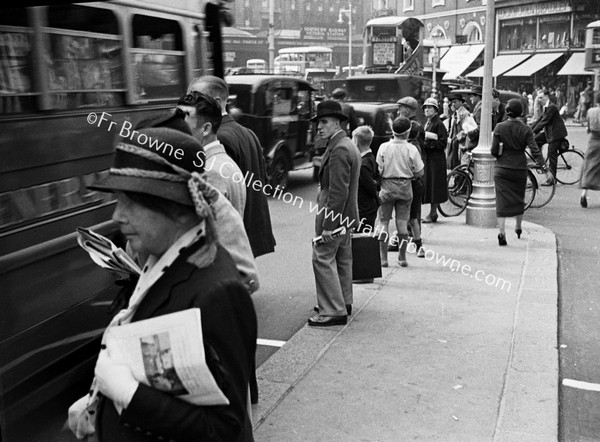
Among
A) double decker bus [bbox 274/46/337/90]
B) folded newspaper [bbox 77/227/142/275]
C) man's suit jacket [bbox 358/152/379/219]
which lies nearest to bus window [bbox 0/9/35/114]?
folded newspaper [bbox 77/227/142/275]

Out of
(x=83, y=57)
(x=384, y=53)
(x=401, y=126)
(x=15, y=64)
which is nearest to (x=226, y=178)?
(x=15, y=64)

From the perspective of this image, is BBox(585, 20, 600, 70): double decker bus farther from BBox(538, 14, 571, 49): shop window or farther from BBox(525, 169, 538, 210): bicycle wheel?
BBox(525, 169, 538, 210): bicycle wheel

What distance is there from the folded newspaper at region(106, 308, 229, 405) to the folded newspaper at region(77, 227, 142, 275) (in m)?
0.50

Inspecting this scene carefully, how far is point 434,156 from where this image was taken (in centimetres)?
1104

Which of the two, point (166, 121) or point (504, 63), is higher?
point (166, 121)

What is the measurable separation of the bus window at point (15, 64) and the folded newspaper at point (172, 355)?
275 centimetres

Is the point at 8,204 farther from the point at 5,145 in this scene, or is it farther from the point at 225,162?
the point at 225,162

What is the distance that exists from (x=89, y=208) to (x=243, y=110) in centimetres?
909

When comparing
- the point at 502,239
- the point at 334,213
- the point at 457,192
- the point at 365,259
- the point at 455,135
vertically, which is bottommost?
the point at 502,239

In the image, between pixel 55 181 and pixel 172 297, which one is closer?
pixel 172 297

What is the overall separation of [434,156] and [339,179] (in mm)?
5090

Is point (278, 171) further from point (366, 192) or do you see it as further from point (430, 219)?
point (366, 192)

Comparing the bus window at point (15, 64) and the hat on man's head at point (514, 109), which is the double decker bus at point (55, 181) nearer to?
the bus window at point (15, 64)

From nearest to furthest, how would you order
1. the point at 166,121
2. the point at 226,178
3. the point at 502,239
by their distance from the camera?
the point at 166,121
the point at 226,178
the point at 502,239
